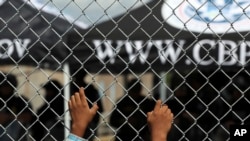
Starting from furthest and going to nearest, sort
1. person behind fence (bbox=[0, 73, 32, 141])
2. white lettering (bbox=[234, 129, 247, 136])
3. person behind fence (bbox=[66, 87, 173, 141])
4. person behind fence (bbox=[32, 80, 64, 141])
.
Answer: person behind fence (bbox=[32, 80, 64, 141]) < person behind fence (bbox=[0, 73, 32, 141]) < white lettering (bbox=[234, 129, 247, 136]) < person behind fence (bbox=[66, 87, 173, 141])

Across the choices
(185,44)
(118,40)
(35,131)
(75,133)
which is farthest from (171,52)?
(75,133)

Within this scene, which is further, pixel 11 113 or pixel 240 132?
pixel 11 113

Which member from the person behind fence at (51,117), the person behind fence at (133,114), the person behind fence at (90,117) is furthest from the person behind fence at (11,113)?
the person behind fence at (90,117)

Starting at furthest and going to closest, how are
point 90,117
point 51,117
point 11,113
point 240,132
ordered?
point 51,117 → point 11,113 → point 240,132 → point 90,117

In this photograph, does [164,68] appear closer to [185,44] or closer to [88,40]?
[185,44]

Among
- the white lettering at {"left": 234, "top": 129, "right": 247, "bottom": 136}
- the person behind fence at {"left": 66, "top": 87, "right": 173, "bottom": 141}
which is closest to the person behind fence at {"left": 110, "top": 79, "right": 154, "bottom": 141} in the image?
the white lettering at {"left": 234, "top": 129, "right": 247, "bottom": 136}

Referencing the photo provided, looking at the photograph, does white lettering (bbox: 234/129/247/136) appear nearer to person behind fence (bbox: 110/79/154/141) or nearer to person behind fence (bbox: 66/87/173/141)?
person behind fence (bbox: 66/87/173/141)

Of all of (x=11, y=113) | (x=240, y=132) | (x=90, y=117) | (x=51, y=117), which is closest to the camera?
(x=90, y=117)

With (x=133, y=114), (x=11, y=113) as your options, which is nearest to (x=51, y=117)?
(x=11, y=113)

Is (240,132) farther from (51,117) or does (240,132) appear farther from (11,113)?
(51,117)

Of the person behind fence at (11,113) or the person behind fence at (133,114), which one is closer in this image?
the person behind fence at (133,114)

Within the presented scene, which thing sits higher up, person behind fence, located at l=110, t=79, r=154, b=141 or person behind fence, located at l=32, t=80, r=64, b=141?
person behind fence, located at l=32, t=80, r=64, b=141

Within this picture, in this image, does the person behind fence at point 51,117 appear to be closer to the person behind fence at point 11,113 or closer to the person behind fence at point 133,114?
the person behind fence at point 11,113

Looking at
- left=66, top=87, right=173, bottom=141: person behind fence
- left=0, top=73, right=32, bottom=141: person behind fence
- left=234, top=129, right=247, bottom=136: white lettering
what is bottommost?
left=234, top=129, right=247, bottom=136: white lettering
